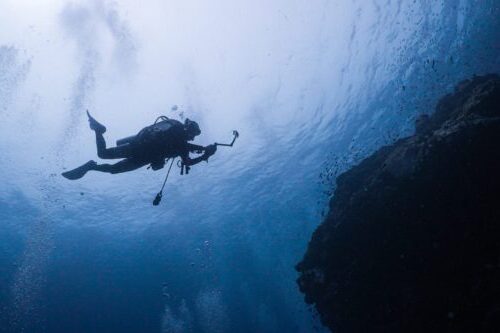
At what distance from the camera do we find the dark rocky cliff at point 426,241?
8.37 m

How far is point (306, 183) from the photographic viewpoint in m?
36.0

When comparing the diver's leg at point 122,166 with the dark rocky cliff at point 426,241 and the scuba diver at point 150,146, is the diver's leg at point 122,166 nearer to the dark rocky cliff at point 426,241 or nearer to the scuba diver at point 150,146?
the scuba diver at point 150,146

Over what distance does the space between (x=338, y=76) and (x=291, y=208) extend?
21690 mm

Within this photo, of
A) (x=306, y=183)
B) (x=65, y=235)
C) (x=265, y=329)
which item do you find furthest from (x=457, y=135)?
(x=265, y=329)

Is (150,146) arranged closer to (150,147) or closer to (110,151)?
(150,147)

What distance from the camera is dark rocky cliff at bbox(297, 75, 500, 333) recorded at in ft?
27.5

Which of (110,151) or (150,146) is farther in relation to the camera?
(110,151)

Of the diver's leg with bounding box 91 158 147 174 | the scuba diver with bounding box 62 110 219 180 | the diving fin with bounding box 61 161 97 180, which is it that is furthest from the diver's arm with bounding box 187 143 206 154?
the diving fin with bounding box 61 161 97 180

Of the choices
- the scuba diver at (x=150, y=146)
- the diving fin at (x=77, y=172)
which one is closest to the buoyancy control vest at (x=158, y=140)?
the scuba diver at (x=150, y=146)

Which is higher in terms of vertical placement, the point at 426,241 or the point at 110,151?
the point at 110,151

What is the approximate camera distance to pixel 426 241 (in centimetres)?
918

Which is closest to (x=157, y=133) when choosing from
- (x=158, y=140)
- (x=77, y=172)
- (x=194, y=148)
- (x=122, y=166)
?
(x=158, y=140)

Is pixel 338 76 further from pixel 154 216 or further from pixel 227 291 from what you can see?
pixel 227 291

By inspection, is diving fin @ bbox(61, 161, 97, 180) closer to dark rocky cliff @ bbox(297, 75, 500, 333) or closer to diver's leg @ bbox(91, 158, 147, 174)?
diver's leg @ bbox(91, 158, 147, 174)
